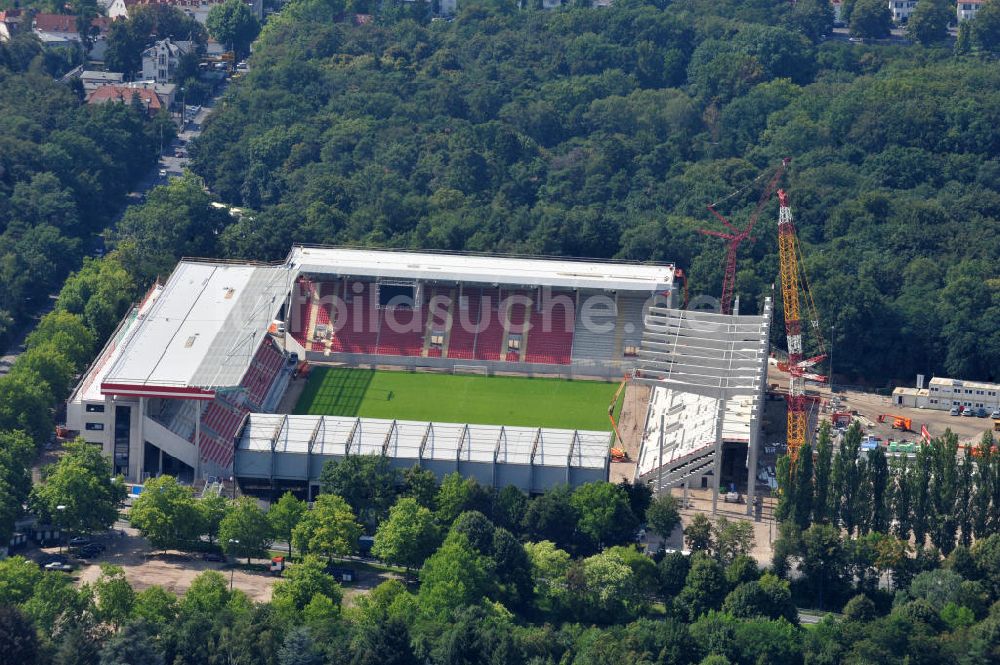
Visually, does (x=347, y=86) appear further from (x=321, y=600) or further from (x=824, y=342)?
(x=321, y=600)

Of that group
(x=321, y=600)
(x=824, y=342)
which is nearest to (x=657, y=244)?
(x=824, y=342)

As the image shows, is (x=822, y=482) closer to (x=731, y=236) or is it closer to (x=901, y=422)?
(x=901, y=422)

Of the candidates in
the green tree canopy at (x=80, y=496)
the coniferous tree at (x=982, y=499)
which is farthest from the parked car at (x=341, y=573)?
the coniferous tree at (x=982, y=499)

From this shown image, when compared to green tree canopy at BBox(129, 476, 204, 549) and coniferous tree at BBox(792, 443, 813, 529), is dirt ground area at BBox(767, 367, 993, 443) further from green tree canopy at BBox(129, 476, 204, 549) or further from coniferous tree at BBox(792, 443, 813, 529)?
green tree canopy at BBox(129, 476, 204, 549)

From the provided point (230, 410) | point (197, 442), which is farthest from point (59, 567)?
point (230, 410)

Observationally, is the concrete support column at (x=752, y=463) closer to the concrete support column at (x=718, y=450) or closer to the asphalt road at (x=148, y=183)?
the concrete support column at (x=718, y=450)
